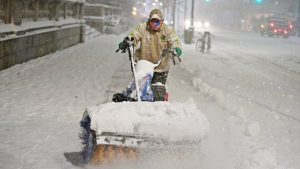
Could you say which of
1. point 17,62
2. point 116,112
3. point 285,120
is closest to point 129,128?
point 116,112

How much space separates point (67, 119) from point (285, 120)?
13.5 ft

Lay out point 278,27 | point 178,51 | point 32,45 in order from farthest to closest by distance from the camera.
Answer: point 278,27 < point 32,45 < point 178,51

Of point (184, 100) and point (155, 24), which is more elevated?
point (155, 24)

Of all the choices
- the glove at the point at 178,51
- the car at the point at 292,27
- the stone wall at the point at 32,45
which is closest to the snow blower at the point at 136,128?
the glove at the point at 178,51

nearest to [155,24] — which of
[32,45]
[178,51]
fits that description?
[178,51]

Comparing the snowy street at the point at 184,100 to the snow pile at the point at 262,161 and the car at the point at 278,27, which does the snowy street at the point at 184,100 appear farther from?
the car at the point at 278,27

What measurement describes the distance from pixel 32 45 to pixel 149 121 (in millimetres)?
11902

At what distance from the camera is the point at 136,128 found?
4738mm

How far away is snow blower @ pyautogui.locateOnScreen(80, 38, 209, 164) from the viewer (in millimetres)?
4723

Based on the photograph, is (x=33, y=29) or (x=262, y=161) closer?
(x=262, y=161)

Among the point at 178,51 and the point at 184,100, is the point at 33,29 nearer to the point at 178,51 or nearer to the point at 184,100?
the point at 184,100

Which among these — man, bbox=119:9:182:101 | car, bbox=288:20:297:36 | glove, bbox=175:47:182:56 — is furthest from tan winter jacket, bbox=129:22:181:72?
car, bbox=288:20:297:36

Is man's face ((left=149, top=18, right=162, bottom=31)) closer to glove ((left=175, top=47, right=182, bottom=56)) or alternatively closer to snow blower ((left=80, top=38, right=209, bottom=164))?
glove ((left=175, top=47, right=182, bottom=56))

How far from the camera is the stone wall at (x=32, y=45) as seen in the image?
1299 cm
